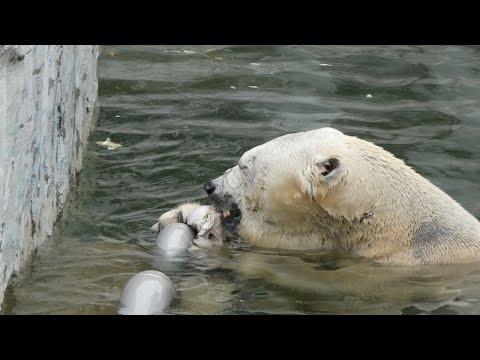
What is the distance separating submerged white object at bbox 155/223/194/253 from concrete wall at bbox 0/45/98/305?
0.82 metres

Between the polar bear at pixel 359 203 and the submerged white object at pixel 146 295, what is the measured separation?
120 centimetres

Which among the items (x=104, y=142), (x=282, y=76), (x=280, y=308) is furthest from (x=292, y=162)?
(x=282, y=76)

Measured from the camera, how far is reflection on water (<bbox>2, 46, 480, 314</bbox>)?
19.4 ft

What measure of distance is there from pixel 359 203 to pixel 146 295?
157 cm

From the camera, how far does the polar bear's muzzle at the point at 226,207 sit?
6758mm

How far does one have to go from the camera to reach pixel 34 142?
6023 millimetres

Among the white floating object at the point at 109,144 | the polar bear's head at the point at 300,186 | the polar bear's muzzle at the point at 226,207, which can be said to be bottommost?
the white floating object at the point at 109,144

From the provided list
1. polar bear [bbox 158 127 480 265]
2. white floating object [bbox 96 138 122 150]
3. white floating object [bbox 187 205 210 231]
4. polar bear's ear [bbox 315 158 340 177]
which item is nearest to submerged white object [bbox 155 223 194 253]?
white floating object [bbox 187 205 210 231]

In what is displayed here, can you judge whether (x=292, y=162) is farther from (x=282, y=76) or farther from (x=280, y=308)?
(x=282, y=76)

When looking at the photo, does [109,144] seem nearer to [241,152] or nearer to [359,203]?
[241,152]

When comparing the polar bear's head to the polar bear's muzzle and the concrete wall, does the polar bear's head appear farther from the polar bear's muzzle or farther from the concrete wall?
the concrete wall

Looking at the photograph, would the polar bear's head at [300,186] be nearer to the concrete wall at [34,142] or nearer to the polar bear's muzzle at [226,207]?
the polar bear's muzzle at [226,207]

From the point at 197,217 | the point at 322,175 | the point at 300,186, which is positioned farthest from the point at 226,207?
the point at 322,175

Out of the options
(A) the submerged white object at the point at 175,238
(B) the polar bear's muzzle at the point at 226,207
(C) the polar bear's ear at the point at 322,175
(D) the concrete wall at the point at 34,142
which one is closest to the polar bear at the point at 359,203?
(C) the polar bear's ear at the point at 322,175
